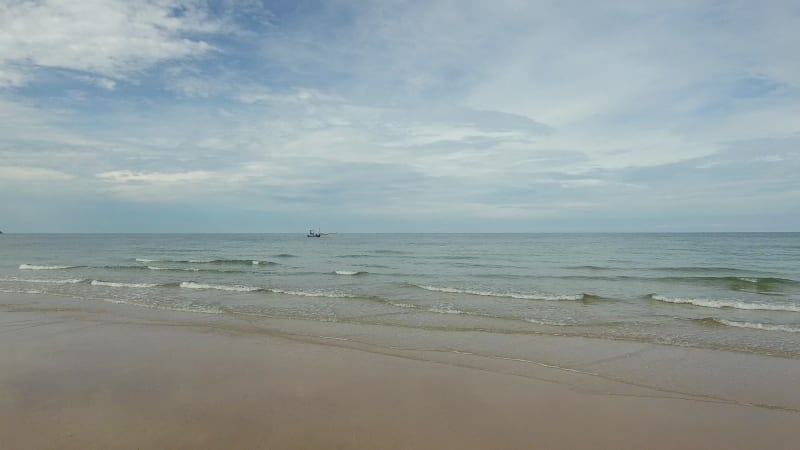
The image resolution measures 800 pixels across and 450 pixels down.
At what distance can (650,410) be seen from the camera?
623 centimetres

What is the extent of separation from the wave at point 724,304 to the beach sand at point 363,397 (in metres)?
7.23

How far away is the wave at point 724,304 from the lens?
1477 centimetres

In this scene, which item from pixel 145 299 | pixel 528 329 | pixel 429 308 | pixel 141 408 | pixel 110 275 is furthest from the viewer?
pixel 110 275

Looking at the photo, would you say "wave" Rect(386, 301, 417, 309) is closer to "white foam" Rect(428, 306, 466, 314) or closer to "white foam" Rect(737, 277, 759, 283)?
"white foam" Rect(428, 306, 466, 314)

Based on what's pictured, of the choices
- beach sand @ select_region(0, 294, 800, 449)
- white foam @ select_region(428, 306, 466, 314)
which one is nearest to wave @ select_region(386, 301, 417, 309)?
white foam @ select_region(428, 306, 466, 314)

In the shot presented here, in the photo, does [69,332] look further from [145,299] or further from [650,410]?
[650,410]

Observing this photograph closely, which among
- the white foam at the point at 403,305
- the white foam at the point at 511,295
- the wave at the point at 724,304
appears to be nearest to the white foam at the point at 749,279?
the wave at the point at 724,304

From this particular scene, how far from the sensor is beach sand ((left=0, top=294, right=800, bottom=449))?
5258 millimetres

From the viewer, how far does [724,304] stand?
614 inches

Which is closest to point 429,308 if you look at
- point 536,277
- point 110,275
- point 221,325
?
point 221,325

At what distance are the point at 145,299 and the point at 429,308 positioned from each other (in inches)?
408

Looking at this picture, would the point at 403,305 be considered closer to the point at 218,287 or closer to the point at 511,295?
the point at 511,295

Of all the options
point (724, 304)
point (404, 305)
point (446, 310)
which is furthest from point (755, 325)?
point (404, 305)

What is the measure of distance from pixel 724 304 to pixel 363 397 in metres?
14.7
